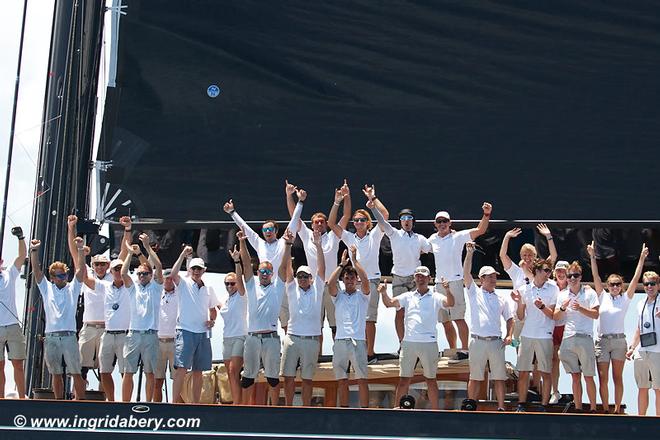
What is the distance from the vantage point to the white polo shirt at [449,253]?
15.2 metres

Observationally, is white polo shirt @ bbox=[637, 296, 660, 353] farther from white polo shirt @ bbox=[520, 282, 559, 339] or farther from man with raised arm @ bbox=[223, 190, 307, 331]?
man with raised arm @ bbox=[223, 190, 307, 331]

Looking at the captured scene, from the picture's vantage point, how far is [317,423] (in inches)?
524

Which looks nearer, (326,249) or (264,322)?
(264,322)

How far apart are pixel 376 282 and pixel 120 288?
2.39 meters

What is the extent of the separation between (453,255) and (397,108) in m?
1.47

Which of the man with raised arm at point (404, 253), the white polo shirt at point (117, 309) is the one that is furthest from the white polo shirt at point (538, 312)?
the white polo shirt at point (117, 309)

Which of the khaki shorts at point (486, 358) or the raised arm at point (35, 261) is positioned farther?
the raised arm at point (35, 261)

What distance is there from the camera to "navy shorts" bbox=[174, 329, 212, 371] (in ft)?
48.5

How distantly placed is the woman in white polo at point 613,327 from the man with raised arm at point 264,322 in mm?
2814

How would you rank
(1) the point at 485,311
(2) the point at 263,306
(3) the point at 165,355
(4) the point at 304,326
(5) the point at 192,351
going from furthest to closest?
(3) the point at 165,355, (5) the point at 192,351, (1) the point at 485,311, (4) the point at 304,326, (2) the point at 263,306

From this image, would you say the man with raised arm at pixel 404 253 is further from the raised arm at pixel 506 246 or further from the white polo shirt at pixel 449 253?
the raised arm at pixel 506 246

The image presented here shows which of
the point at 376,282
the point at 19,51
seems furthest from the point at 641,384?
the point at 19,51

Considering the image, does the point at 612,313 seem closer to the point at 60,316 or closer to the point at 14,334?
the point at 60,316

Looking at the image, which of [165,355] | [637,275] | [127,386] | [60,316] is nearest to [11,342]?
[60,316]
